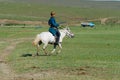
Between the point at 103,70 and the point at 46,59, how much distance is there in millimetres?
5500

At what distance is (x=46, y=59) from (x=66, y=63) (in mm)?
2503

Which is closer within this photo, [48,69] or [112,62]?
[48,69]

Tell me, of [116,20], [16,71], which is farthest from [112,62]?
[116,20]

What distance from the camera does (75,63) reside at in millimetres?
22891

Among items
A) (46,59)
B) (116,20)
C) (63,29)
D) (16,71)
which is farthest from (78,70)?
(116,20)

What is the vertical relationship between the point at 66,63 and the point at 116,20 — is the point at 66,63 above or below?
above

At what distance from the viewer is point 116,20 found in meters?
123

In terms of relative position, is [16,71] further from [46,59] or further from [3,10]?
[3,10]

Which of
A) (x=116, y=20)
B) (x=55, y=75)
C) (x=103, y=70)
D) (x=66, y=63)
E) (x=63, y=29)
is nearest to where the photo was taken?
(x=55, y=75)

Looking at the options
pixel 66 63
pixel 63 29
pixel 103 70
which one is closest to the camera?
pixel 103 70

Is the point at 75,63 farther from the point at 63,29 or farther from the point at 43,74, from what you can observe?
the point at 63,29

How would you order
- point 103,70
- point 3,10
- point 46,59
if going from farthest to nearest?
point 3,10
point 46,59
point 103,70

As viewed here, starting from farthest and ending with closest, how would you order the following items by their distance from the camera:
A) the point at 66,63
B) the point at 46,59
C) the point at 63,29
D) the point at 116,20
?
1. the point at 116,20
2. the point at 63,29
3. the point at 46,59
4. the point at 66,63

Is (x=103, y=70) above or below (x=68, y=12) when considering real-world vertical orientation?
above
